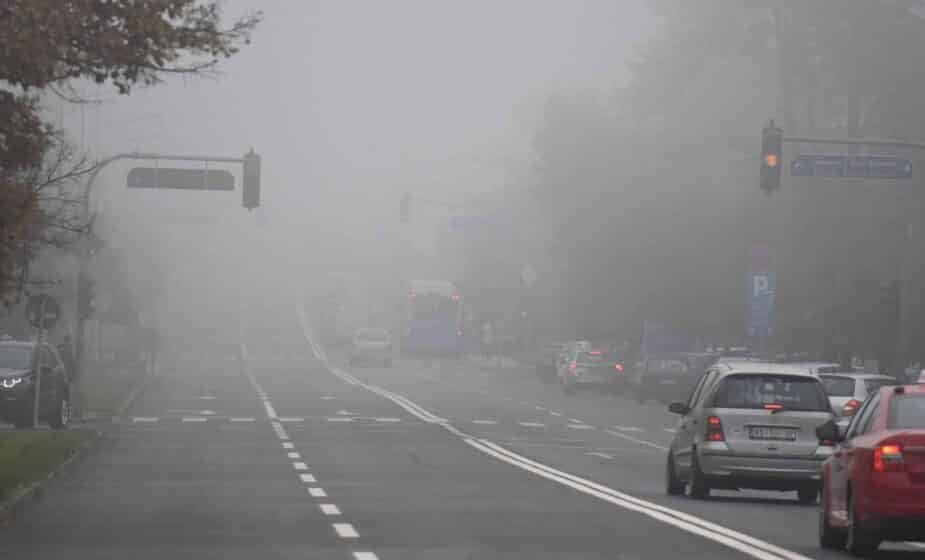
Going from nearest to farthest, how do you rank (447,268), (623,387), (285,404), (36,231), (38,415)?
(36,231) → (38,415) → (285,404) → (623,387) → (447,268)

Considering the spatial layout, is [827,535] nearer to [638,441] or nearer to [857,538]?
[857,538]

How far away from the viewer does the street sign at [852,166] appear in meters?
42.8

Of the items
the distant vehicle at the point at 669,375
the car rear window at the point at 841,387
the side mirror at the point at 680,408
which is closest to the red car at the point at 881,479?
the side mirror at the point at 680,408

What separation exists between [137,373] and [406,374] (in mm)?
16486

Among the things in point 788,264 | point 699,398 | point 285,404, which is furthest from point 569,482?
point 788,264

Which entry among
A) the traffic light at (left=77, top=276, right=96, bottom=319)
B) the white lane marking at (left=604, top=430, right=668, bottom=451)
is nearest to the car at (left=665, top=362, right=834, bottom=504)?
the white lane marking at (left=604, top=430, right=668, bottom=451)

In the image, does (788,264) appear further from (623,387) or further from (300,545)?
(300,545)

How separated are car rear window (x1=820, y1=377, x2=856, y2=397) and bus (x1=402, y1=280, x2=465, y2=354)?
227ft

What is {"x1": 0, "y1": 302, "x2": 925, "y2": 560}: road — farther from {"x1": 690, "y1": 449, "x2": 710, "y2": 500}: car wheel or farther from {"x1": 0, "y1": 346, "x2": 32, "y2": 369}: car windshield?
{"x1": 0, "y1": 346, "x2": 32, "y2": 369}: car windshield

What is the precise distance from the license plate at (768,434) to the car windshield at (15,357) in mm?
19517

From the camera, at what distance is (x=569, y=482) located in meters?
25.7

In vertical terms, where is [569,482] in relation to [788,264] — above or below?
below

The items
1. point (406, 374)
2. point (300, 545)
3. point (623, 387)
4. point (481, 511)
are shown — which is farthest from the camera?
point (406, 374)

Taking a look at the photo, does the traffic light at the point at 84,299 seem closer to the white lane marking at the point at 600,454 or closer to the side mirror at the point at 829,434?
the white lane marking at the point at 600,454
